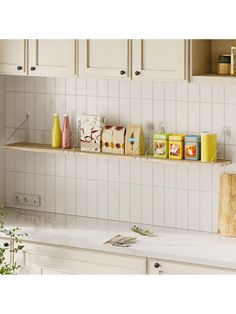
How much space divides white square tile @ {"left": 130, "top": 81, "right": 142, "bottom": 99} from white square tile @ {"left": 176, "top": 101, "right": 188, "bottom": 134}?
260 millimetres

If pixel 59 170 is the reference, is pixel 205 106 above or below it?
above

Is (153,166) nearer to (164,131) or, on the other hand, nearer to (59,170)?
(164,131)

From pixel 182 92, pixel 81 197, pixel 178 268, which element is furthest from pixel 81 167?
pixel 178 268

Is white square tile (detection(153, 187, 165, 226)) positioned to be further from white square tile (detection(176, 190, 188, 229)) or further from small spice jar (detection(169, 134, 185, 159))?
small spice jar (detection(169, 134, 185, 159))

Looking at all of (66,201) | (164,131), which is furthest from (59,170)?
(164,131)

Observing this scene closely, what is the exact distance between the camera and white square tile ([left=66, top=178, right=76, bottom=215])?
408cm

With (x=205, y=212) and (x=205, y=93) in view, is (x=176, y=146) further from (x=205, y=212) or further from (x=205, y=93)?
(x=205, y=212)

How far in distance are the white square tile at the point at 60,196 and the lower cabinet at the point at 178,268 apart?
1.09 metres

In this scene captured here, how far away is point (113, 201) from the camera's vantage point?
3955 millimetres

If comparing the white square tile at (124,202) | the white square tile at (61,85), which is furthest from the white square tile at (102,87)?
the white square tile at (124,202)

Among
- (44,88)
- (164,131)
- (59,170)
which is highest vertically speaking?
(44,88)

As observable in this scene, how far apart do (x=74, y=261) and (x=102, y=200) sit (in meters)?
0.66
